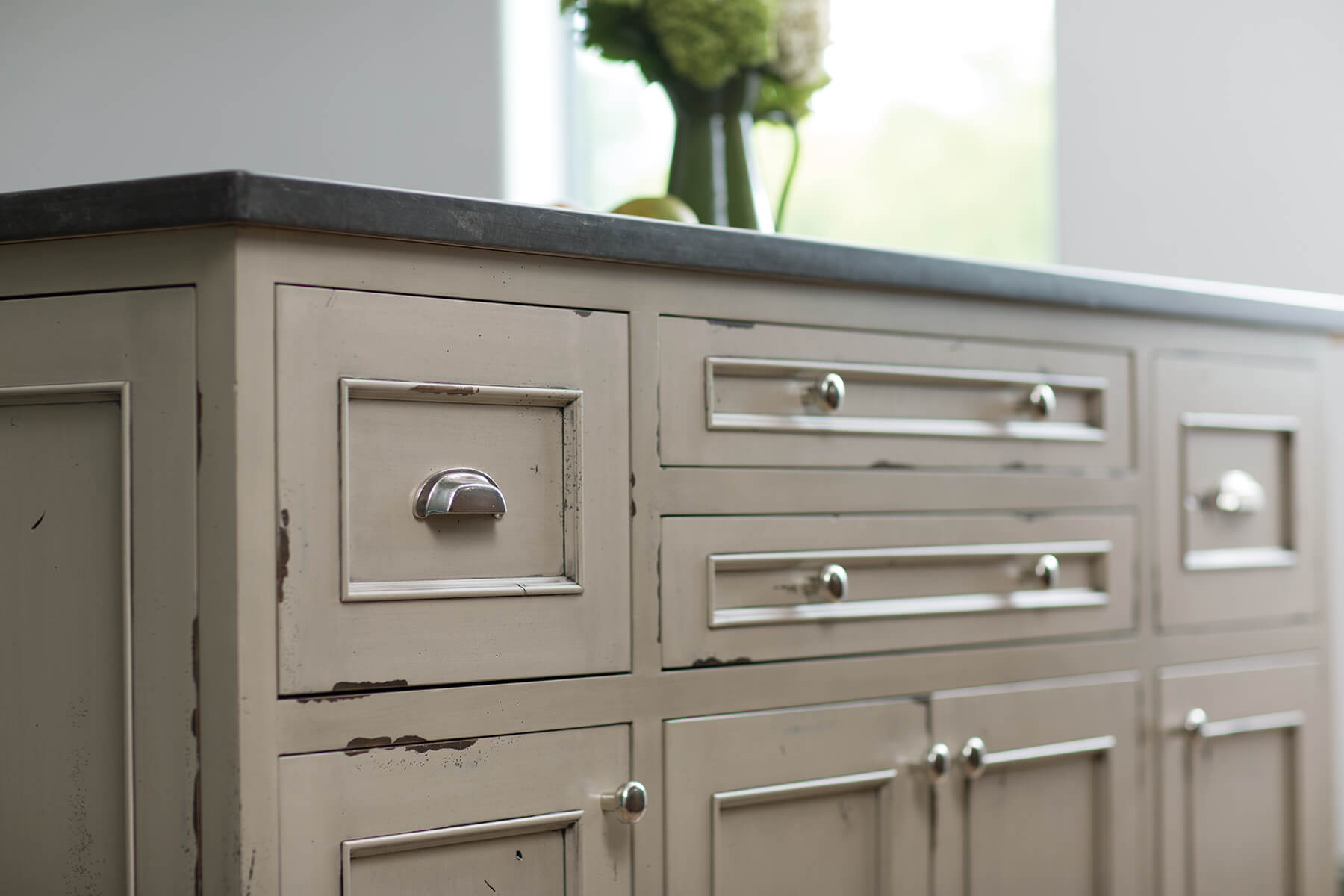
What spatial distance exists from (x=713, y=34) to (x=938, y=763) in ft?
2.45

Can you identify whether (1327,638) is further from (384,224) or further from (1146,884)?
(384,224)

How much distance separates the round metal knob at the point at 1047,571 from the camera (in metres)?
1.01

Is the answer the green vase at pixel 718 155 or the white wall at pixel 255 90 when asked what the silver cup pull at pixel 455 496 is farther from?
the white wall at pixel 255 90

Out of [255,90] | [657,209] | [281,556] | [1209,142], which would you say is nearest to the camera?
[281,556]

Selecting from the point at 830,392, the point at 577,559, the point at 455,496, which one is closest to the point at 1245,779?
the point at 830,392

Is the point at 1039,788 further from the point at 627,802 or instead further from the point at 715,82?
the point at 715,82

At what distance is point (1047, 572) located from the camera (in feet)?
3.30

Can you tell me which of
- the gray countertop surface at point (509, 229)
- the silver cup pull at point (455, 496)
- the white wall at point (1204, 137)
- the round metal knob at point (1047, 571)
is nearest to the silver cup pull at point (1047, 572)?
the round metal knob at point (1047, 571)

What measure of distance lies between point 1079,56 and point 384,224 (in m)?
1.49

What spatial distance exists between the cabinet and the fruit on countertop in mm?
192

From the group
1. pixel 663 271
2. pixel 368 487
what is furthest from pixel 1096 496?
pixel 368 487

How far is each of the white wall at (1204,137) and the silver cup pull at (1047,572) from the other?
962 millimetres

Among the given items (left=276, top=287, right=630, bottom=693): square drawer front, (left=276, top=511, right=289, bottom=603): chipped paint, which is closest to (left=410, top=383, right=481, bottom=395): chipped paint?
(left=276, top=287, right=630, bottom=693): square drawer front

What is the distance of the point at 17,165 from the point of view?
1.19 meters
